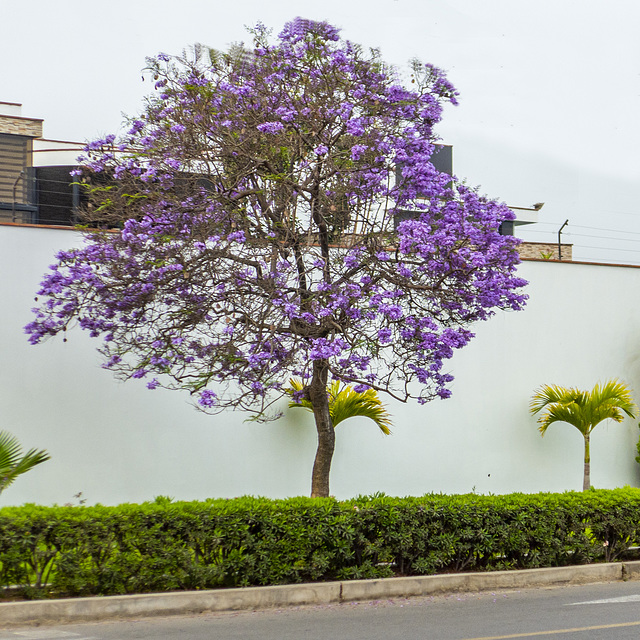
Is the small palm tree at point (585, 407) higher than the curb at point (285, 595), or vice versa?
the small palm tree at point (585, 407)

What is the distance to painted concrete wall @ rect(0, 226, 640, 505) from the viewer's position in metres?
11.8

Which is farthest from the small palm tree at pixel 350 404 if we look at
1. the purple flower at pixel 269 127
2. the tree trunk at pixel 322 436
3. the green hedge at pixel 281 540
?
the purple flower at pixel 269 127

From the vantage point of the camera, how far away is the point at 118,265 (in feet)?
31.7

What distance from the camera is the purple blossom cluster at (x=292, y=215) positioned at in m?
9.21

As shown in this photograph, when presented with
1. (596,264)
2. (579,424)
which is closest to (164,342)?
(579,424)

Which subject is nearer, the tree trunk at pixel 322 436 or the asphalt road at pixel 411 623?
the asphalt road at pixel 411 623

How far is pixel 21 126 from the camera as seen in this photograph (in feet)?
67.5

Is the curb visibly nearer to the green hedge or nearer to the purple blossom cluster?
the green hedge

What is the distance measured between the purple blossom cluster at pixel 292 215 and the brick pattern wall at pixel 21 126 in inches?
464

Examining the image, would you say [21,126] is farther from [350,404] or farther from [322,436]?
[322,436]

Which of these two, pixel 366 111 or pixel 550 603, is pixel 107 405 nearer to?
pixel 366 111

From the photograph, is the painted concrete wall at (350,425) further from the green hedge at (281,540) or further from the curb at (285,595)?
the curb at (285,595)

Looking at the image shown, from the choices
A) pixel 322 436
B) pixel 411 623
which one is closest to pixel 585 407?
pixel 322 436

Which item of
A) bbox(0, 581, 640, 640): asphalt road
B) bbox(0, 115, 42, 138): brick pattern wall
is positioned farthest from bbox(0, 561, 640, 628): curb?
bbox(0, 115, 42, 138): brick pattern wall
